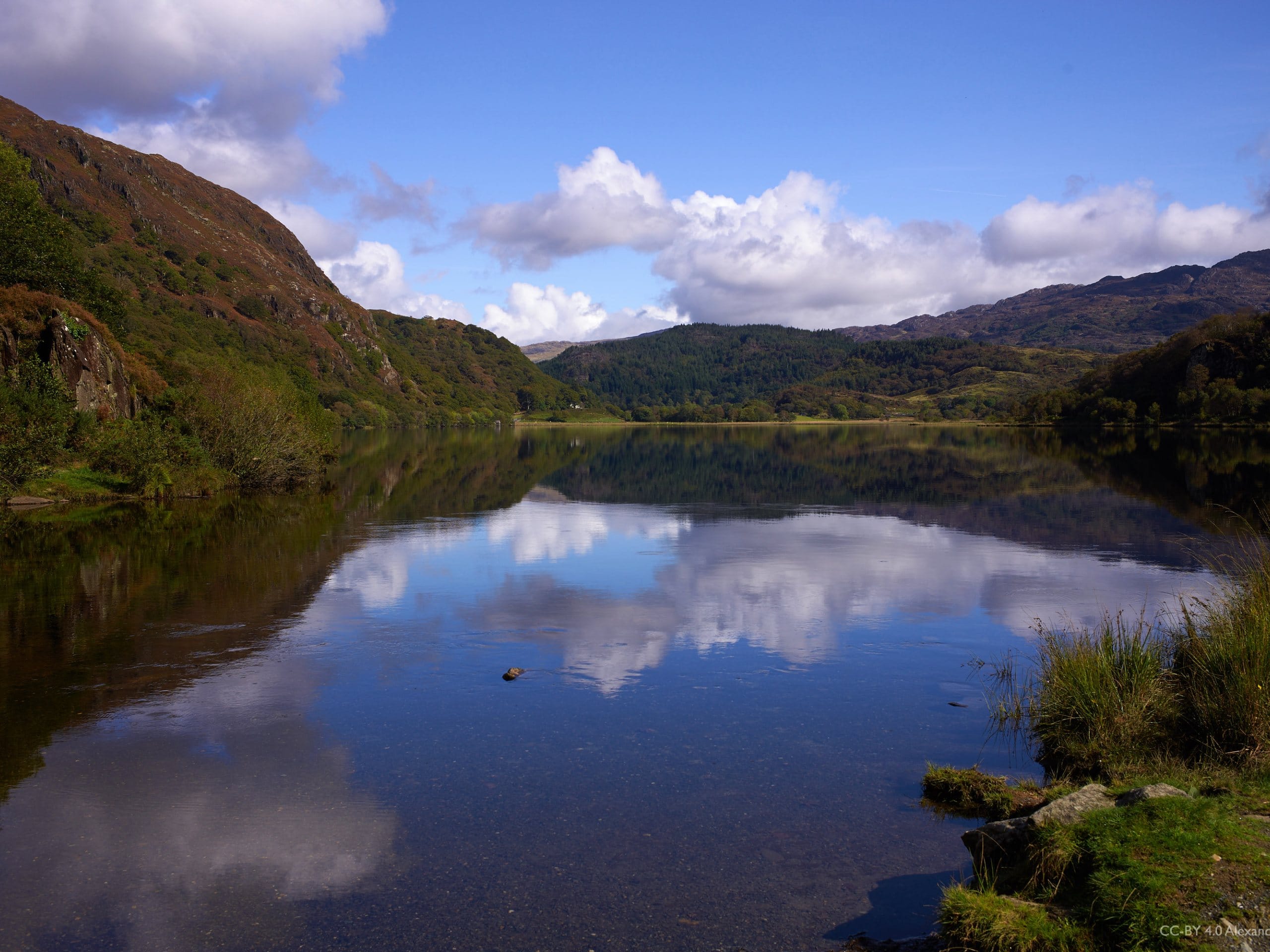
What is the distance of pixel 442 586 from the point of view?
21625 millimetres

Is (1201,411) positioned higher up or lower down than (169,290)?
lower down

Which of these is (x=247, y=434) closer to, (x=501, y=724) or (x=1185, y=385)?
(x=501, y=724)

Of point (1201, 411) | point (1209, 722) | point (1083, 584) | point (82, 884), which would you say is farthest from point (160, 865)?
point (1201, 411)

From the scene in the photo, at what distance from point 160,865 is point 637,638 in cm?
972

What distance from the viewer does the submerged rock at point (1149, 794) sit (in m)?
7.47

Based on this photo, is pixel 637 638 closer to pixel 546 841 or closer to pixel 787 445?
pixel 546 841

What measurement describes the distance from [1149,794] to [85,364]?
4783 centimetres

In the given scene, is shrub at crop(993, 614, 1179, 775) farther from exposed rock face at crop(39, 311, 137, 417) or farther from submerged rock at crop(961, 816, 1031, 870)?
exposed rock face at crop(39, 311, 137, 417)

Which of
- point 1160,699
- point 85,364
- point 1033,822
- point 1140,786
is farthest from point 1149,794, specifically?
point 85,364

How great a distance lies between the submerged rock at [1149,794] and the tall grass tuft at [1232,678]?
2434 mm

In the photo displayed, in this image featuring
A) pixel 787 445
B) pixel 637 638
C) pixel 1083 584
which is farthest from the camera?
pixel 787 445

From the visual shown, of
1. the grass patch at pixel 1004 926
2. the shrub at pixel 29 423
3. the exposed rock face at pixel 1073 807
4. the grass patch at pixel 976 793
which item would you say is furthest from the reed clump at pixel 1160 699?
the shrub at pixel 29 423

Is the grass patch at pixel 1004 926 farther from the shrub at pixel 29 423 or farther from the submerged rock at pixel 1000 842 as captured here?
the shrub at pixel 29 423

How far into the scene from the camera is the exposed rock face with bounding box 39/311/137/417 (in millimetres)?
41500
